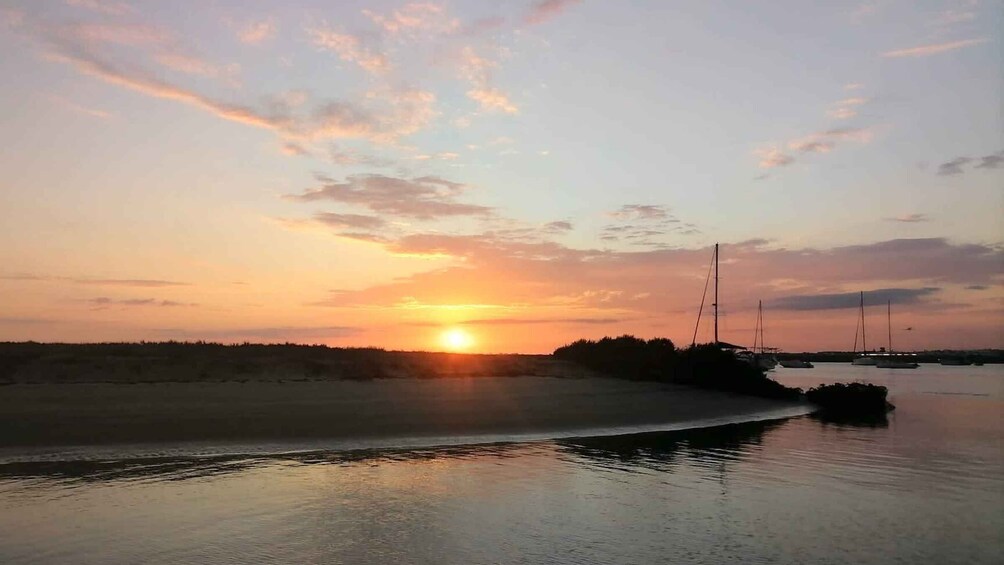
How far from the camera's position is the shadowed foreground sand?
23594 millimetres

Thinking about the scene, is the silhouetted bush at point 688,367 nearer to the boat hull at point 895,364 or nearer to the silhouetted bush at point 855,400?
the silhouetted bush at point 855,400

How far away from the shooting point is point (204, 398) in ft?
94.4

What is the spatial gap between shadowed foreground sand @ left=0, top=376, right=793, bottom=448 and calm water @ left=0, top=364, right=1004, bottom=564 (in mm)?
3495

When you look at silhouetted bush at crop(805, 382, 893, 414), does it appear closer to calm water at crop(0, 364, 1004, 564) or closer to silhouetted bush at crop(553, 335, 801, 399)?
silhouetted bush at crop(553, 335, 801, 399)

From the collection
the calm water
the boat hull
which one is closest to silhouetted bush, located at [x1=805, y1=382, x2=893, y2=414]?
the calm water

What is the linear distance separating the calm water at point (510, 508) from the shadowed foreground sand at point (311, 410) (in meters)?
3.49

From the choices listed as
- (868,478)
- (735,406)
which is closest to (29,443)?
(868,478)

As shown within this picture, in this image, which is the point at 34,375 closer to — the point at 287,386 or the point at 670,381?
the point at 287,386

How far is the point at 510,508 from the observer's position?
1538 centimetres

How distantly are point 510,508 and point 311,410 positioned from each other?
1525cm

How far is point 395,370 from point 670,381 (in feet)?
65.8

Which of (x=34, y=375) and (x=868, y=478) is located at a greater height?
(x=34, y=375)

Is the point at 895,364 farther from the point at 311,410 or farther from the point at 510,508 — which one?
the point at 510,508

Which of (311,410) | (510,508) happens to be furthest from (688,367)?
(510,508)
